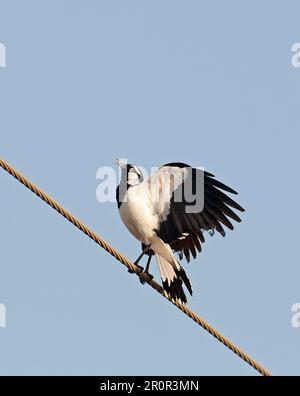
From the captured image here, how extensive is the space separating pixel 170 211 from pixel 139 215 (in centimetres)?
35

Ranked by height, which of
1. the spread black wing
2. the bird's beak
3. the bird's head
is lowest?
the spread black wing

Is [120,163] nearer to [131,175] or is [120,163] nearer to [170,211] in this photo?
[131,175]

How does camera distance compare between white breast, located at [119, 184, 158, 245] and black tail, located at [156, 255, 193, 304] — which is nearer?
black tail, located at [156, 255, 193, 304]

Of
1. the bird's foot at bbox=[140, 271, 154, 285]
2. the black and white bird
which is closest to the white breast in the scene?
the black and white bird

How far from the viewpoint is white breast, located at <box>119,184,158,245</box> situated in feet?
46.1

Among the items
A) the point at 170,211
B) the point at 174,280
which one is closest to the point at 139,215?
the point at 170,211

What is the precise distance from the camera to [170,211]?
1416 centimetres

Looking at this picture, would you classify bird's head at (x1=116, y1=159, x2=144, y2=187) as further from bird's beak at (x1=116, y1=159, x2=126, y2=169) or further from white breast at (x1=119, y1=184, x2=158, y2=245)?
white breast at (x1=119, y1=184, x2=158, y2=245)

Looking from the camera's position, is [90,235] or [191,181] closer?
[90,235]

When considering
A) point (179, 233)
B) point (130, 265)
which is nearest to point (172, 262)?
point (179, 233)

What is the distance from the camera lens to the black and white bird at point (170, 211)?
45.3ft
